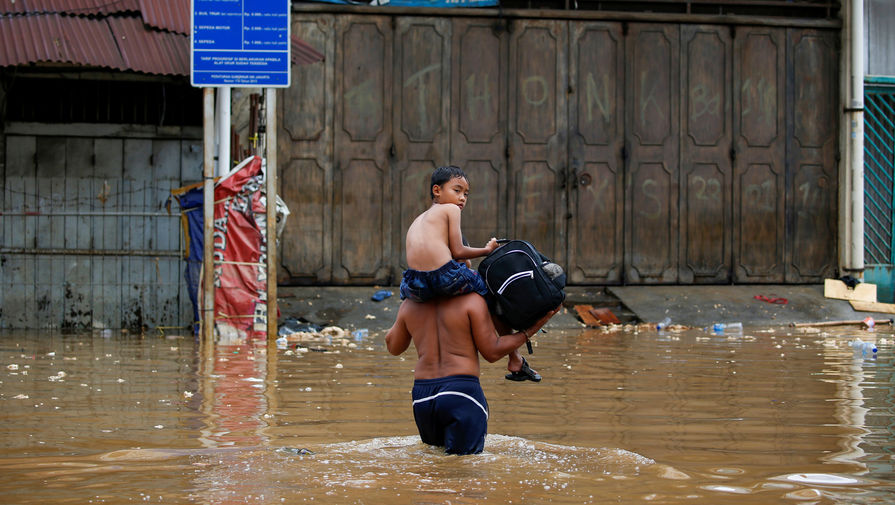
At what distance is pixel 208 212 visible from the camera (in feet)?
36.2

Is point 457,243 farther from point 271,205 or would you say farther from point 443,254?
point 271,205

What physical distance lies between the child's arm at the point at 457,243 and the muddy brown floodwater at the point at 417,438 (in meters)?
0.95

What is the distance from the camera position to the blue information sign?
10.9m

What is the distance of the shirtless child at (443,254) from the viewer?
480 centimetres

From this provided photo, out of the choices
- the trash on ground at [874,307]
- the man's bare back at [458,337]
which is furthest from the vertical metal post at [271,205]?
the trash on ground at [874,307]

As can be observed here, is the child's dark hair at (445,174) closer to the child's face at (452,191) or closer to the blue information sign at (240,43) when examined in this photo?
the child's face at (452,191)

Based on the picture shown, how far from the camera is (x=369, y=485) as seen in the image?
4.21m

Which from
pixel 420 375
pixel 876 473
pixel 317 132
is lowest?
pixel 876 473

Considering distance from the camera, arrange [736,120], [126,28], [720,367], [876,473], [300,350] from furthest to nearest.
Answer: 1. [736,120]
2. [126,28]
3. [300,350]
4. [720,367]
5. [876,473]

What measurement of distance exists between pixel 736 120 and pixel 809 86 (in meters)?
1.24

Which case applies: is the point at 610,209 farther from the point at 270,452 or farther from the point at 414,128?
the point at 270,452

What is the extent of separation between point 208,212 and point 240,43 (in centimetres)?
183

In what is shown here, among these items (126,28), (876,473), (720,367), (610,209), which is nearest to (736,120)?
(610,209)

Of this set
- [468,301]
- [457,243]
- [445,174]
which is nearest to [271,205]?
[445,174]
